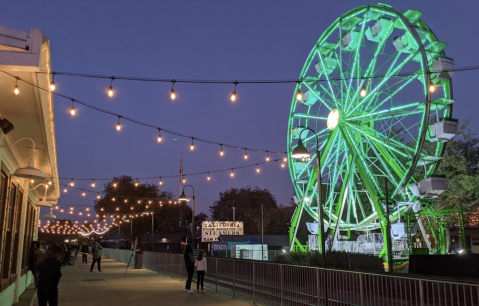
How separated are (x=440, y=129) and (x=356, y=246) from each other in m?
9.92

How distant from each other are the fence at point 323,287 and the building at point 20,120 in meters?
5.85

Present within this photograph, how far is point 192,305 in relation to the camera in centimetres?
1169

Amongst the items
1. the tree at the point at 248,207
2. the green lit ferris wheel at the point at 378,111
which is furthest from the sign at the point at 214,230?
the tree at the point at 248,207

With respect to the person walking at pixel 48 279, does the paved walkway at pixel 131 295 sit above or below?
below

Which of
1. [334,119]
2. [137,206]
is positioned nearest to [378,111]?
[334,119]

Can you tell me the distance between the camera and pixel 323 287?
9.10 meters

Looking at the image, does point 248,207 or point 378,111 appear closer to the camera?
point 378,111

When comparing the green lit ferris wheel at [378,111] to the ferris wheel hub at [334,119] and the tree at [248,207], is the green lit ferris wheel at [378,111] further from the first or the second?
the tree at [248,207]

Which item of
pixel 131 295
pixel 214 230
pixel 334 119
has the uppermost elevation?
pixel 334 119

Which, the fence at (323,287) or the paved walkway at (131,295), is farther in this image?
the paved walkway at (131,295)

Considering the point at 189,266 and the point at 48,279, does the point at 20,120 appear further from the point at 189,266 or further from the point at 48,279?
the point at 189,266

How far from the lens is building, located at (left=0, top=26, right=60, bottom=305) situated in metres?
6.00

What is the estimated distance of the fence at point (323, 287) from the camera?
643 centimetres

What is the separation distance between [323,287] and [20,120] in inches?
268
